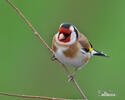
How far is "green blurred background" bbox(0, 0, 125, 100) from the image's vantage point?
15.4ft

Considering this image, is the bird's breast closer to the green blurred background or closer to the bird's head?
the bird's head

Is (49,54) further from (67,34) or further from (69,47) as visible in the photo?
(67,34)

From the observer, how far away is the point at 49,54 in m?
4.92

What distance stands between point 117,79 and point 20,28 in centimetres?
140

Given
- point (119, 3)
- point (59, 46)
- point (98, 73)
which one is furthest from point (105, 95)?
point (119, 3)

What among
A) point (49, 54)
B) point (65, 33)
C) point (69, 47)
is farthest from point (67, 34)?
point (49, 54)

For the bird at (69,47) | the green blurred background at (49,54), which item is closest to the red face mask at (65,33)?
the bird at (69,47)

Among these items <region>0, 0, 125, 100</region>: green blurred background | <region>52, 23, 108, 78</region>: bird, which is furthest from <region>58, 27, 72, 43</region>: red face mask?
<region>0, 0, 125, 100</region>: green blurred background

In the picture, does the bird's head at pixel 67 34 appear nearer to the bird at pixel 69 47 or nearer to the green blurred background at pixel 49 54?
the bird at pixel 69 47

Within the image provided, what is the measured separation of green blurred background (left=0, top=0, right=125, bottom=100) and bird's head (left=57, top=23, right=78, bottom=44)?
106cm

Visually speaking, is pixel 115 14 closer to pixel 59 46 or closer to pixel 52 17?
pixel 52 17

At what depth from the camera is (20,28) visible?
491cm

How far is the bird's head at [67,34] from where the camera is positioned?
10.8ft

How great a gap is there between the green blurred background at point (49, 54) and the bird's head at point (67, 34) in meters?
1.06
